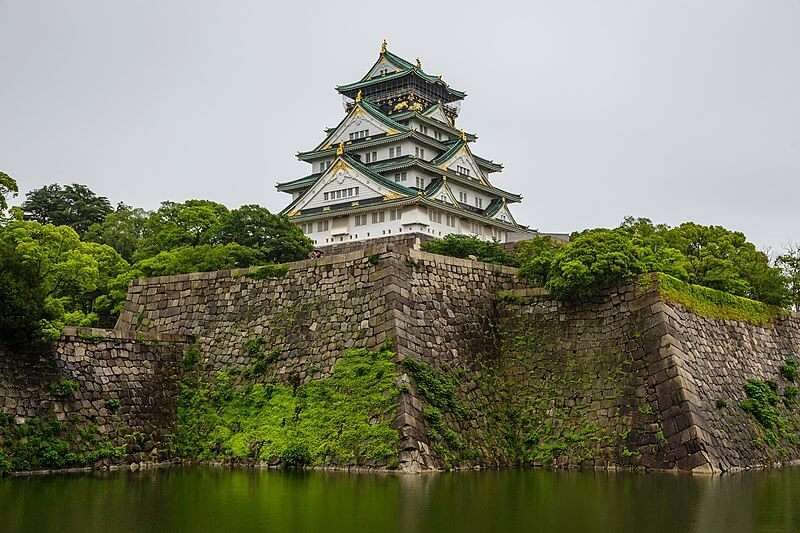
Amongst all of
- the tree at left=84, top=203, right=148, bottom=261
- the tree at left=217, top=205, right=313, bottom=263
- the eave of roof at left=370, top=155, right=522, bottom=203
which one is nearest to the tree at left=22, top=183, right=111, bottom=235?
the tree at left=84, top=203, right=148, bottom=261

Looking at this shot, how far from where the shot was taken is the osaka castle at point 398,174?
47219 millimetres

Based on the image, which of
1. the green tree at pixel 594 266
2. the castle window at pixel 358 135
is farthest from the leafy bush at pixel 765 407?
the castle window at pixel 358 135

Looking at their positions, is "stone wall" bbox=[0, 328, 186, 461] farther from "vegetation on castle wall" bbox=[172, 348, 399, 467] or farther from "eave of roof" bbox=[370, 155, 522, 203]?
"eave of roof" bbox=[370, 155, 522, 203]

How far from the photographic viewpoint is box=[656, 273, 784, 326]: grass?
2102cm

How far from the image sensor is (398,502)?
13.4m

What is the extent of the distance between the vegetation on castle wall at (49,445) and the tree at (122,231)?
27165mm

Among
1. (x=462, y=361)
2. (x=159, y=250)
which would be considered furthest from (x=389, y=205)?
(x=462, y=361)

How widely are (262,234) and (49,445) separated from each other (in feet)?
53.2

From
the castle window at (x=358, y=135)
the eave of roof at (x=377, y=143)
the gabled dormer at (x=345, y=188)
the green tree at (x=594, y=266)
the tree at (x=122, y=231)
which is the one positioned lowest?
the green tree at (x=594, y=266)

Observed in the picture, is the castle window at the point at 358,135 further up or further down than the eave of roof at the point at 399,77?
further down

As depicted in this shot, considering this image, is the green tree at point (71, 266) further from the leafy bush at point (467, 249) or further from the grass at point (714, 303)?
the grass at point (714, 303)

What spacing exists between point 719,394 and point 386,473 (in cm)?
802

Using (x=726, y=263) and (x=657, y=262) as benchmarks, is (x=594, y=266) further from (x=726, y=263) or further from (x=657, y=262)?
(x=726, y=263)

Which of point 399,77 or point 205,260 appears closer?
point 205,260
